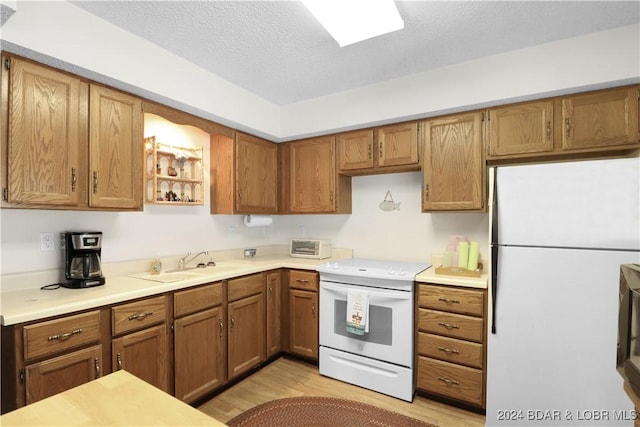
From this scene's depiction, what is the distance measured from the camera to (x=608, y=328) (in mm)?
1665

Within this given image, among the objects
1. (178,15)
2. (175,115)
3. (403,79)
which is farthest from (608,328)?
(175,115)

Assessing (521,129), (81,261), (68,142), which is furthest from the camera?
(521,129)

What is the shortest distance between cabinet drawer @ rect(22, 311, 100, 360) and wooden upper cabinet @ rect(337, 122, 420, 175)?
7.35ft

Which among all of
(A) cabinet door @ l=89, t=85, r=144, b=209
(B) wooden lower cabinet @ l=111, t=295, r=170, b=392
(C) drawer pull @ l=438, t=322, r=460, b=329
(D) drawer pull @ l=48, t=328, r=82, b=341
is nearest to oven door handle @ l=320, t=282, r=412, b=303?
(C) drawer pull @ l=438, t=322, r=460, b=329

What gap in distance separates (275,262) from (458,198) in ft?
5.56

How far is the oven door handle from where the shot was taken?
7.86ft

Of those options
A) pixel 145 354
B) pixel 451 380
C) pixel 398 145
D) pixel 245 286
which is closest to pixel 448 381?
pixel 451 380

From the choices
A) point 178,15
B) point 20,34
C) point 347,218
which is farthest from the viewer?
point 347,218

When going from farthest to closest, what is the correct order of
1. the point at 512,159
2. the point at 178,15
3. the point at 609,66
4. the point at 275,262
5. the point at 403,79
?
the point at 275,262 < the point at 403,79 < the point at 512,159 < the point at 609,66 < the point at 178,15

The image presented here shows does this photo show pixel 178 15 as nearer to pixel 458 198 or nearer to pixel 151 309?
pixel 151 309

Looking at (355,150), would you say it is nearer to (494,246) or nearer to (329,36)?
(329,36)

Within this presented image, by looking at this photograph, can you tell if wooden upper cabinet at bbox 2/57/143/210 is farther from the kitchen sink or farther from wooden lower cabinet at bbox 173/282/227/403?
wooden lower cabinet at bbox 173/282/227/403

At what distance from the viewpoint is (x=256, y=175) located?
3.23 metres

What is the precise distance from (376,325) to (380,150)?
1.48 meters
